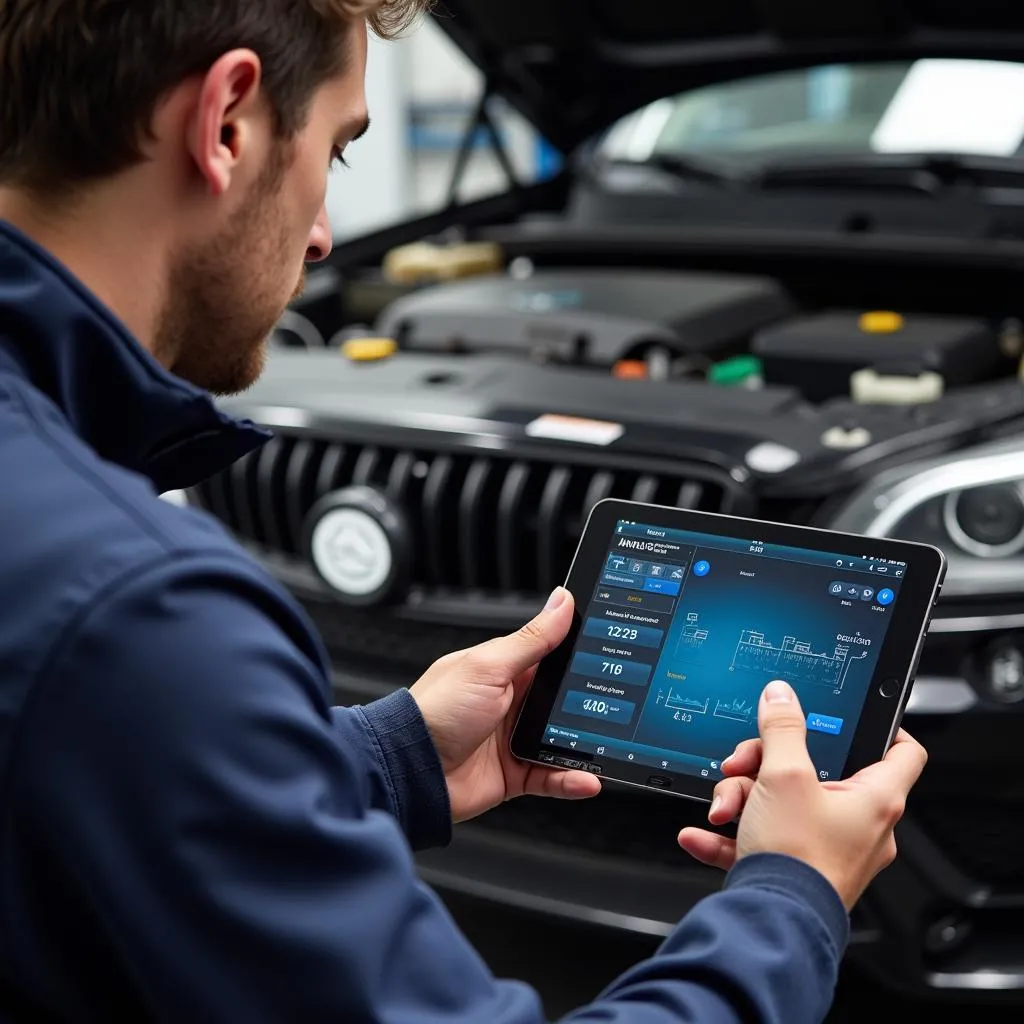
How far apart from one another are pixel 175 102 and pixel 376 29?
290mm

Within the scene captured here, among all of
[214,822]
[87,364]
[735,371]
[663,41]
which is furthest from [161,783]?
[663,41]

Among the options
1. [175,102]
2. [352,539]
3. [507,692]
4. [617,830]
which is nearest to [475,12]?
[352,539]

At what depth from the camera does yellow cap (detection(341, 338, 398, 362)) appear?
230 cm

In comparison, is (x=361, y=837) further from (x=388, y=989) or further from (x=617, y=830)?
(x=617, y=830)

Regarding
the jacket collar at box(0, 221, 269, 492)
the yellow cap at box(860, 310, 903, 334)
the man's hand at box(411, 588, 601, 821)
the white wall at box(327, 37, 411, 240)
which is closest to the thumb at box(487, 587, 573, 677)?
the man's hand at box(411, 588, 601, 821)

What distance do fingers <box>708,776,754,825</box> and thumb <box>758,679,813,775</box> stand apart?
0.22 feet

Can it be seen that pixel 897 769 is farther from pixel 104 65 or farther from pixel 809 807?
pixel 104 65

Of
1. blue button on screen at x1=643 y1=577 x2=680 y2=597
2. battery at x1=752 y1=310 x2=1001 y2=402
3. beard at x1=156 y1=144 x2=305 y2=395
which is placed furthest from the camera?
battery at x1=752 y1=310 x2=1001 y2=402

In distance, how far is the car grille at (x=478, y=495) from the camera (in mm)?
1854

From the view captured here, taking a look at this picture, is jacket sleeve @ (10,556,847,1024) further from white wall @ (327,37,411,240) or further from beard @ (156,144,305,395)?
white wall @ (327,37,411,240)

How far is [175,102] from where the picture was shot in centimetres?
85

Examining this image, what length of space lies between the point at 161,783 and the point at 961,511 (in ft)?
4.14

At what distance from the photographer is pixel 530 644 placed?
4.11ft

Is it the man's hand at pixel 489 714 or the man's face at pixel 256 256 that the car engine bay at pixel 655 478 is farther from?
the man's face at pixel 256 256
